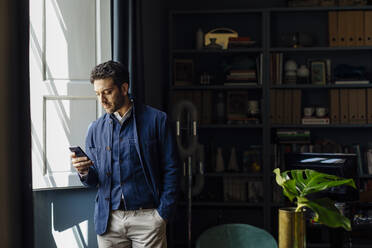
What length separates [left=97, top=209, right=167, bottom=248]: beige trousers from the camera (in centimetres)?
233

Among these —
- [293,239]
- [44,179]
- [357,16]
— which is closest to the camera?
[293,239]

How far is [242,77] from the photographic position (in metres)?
4.62

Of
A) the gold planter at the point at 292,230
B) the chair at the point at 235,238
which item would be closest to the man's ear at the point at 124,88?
the chair at the point at 235,238

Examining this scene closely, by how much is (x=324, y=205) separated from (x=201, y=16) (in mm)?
3496

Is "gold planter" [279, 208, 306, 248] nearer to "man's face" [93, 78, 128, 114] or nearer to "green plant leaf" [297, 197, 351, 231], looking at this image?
"green plant leaf" [297, 197, 351, 231]

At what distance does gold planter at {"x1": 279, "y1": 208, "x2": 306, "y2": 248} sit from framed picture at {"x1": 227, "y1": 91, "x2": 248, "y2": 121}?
9.86 ft

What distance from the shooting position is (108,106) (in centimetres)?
228

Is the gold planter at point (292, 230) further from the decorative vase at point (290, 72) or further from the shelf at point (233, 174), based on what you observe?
the decorative vase at point (290, 72)

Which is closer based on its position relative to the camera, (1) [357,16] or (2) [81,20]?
(2) [81,20]

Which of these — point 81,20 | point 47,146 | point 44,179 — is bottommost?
point 44,179

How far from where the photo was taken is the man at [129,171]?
2.32m

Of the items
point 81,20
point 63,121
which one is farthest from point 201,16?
point 63,121

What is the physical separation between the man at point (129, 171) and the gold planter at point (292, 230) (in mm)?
773

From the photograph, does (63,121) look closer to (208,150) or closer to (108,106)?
(108,106)
